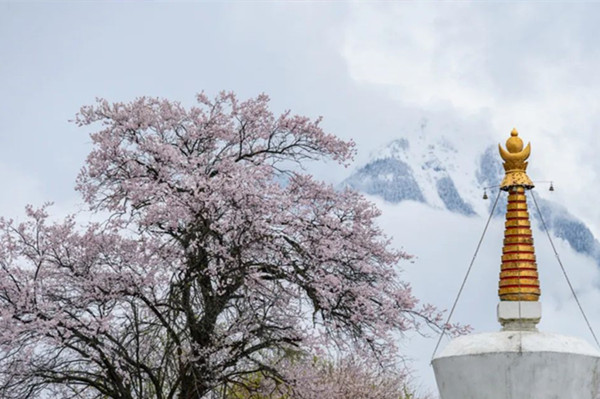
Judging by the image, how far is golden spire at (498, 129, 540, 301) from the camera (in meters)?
15.0

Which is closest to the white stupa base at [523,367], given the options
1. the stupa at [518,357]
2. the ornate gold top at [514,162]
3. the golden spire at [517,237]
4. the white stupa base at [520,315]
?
the stupa at [518,357]

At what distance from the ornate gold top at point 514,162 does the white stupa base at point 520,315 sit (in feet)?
5.65

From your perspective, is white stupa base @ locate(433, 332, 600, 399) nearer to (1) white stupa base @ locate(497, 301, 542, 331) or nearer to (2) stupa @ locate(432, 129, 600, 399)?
(2) stupa @ locate(432, 129, 600, 399)

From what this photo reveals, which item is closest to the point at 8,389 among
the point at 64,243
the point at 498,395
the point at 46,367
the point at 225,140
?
the point at 46,367

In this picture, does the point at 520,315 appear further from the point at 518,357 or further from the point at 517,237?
the point at 517,237

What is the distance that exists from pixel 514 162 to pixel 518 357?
3.00 m

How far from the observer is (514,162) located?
15492 millimetres

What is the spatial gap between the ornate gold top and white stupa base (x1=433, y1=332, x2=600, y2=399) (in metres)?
2.24

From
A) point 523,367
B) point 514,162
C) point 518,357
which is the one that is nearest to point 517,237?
point 514,162

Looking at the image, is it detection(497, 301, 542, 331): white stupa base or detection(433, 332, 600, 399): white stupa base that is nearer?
detection(433, 332, 600, 399): white stupa base

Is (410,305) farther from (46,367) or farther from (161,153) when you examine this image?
(46,367)

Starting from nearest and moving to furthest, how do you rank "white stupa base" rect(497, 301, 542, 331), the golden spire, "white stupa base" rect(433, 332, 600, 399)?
1. "white stupa base" rect(433, 332, 600, 399)
2. "white stupa base" rect(497, 301, 542, 331)
3. the golden spire

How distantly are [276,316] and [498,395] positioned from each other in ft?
28.6

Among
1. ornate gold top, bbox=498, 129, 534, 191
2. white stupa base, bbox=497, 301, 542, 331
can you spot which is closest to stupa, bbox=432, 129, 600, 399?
white stupa base, bbox=497, 301, 542, 331
